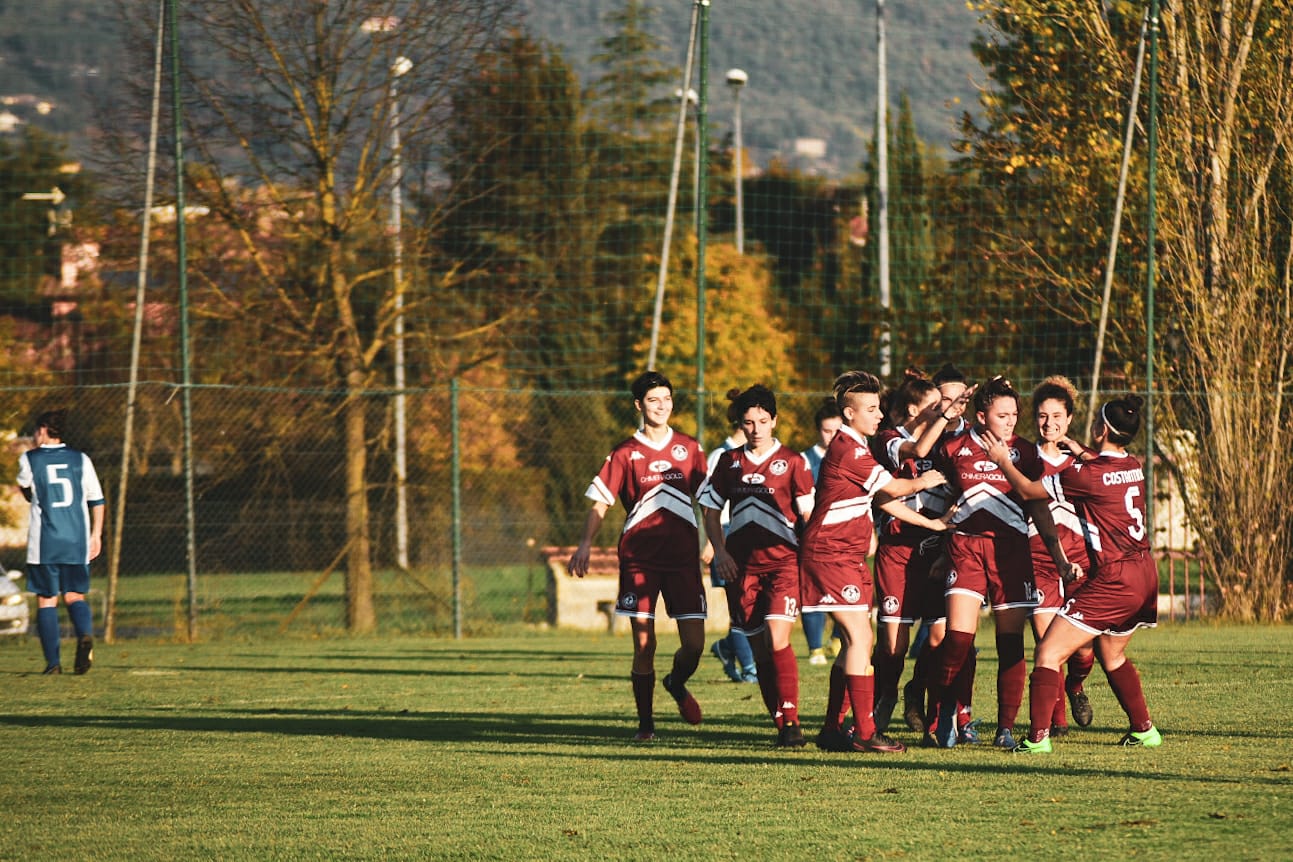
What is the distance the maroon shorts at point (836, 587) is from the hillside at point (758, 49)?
1066 cm

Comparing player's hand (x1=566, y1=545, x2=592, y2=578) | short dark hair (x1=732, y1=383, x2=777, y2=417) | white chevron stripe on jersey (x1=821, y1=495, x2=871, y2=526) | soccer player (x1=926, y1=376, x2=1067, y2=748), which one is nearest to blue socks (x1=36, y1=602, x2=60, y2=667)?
player's hand (x1=566, y1=545, x2=592, y2=578)

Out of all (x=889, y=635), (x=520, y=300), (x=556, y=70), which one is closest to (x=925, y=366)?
(x=520, y=300)

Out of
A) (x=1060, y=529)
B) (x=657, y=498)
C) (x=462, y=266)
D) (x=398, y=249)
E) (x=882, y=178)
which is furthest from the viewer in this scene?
(x=882, y=178)

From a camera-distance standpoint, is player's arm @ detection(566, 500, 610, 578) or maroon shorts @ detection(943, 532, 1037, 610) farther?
player's arm @ detection(566, 500, 610, 578)

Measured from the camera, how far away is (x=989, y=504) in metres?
7.07

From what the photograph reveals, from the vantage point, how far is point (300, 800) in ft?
20.1

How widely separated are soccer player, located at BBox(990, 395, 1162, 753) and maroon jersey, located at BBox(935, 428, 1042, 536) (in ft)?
0.43

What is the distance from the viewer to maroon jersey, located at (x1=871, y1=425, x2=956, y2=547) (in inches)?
296

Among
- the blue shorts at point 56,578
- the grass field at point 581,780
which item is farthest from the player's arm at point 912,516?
the blue shorts at point 56,578

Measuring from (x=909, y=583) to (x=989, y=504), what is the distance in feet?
2.69

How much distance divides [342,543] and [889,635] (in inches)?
409

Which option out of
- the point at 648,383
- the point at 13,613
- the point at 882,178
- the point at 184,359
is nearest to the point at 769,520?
the point at 648,383

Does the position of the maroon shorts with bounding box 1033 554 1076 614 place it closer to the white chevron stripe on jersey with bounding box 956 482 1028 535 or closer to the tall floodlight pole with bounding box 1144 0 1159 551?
the white chevron stripe on jersey with bounding box 956 482 1028 535

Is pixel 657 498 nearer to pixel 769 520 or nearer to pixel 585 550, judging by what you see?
pixel 585 550
